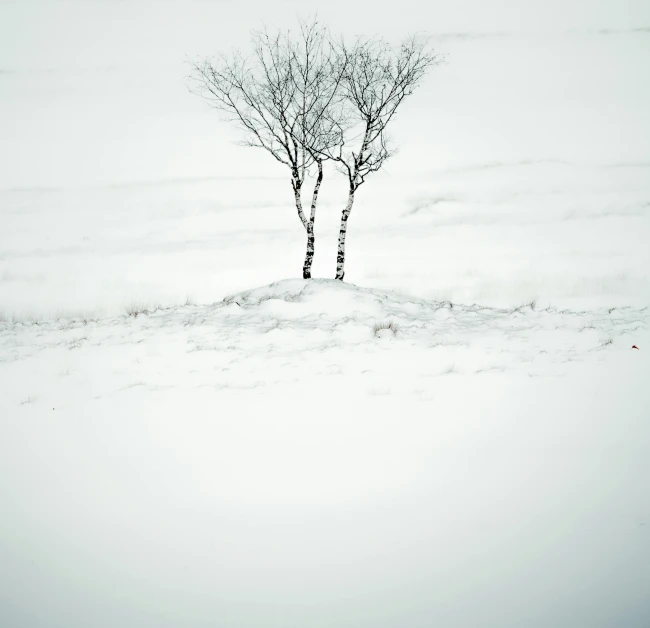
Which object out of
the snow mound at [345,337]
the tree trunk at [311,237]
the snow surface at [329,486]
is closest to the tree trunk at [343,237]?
the tree trunk at [311,237]

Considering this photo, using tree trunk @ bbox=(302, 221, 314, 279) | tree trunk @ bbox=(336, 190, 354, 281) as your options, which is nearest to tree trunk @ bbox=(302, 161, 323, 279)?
tree trunk @ bbox=(302, 221, 314, 279)

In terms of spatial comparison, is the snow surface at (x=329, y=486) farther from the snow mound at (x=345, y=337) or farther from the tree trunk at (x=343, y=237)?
the tree trunk at (x=343, y=237)

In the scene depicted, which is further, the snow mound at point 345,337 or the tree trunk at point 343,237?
the tree trunk at point 343,237

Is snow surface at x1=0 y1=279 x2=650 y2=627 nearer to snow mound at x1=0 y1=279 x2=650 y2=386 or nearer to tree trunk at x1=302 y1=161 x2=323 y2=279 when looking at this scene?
snow mound at x1=0 y1=279 x2=650 y2=386

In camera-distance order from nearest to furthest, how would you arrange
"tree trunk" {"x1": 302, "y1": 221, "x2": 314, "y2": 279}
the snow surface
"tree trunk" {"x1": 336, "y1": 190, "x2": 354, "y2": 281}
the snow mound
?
the snow surface, the snow mound, "tree trunk" {"x1": 336, "y1": 190, "x2": 354, "y2": 281}, "tree trunk" {"x1": 302, "y1": 221, "x2": 314, "y2": 279}

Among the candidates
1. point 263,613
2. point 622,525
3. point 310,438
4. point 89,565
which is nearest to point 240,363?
point 310,438

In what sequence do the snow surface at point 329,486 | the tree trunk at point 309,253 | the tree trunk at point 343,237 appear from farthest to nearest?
the tree trunk at point 309,253, the tree trunk at point 343,237, the snow surface at point 329,486

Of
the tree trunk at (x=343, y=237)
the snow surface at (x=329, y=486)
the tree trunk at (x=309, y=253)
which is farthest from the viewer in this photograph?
the tree trunk at (x=309, y=253)

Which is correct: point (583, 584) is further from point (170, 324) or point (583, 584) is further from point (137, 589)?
point (170, 324)

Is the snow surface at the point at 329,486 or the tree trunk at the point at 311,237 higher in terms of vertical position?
the tree trunk at the point at 311,237

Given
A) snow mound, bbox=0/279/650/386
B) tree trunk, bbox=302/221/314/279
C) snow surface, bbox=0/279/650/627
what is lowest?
snow surface, bbox=0/279/650/627

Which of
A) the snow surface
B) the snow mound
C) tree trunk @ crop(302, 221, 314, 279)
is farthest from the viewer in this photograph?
tree trunk @ crop(302, 221, 314, 279)

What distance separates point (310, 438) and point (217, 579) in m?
2.36

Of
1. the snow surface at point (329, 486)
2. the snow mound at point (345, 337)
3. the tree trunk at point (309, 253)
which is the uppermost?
the tree trunk at point (309, 253)
